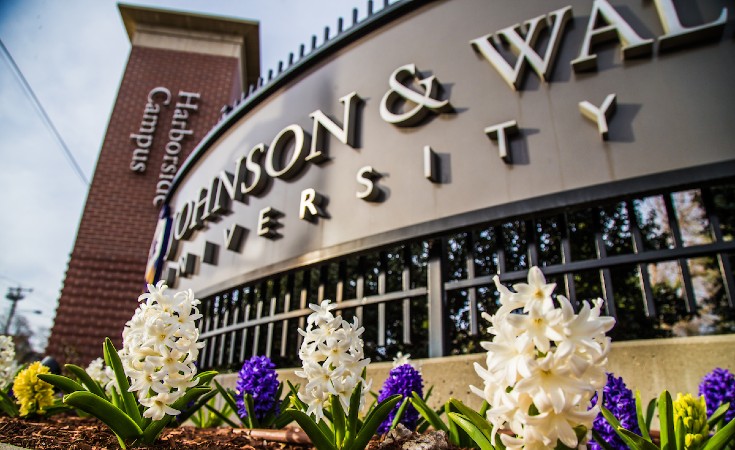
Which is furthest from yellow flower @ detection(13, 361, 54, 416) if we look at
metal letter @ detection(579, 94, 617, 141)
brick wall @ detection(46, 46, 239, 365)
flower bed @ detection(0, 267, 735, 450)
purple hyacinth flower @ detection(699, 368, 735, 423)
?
brick wall @ detection(46, 46, 239, 365)

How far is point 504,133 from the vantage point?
301cm

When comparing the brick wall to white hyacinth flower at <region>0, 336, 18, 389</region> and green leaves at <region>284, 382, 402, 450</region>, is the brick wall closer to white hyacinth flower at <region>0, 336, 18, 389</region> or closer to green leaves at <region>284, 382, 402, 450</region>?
white hyacinth flower at <region>0, 336, 18, 389</region>

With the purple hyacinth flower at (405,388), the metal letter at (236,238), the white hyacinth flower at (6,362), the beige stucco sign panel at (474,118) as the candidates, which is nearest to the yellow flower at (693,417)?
the purple hyacinth flower at (405,388)

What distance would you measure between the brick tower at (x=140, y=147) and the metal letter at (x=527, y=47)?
7984mm

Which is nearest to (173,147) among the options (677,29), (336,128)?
(336,128)

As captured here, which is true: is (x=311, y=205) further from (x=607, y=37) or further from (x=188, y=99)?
(x=188, y=99)

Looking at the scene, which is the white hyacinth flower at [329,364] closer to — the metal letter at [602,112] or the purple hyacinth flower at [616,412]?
the purple hyacinth flower at [616,412]

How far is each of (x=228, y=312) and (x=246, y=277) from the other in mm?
712

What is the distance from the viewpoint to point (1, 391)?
2.66m

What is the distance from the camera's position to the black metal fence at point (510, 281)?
2.49 meters

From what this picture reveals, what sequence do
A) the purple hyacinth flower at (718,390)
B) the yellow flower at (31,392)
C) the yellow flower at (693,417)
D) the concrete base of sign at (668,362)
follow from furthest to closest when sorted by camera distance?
1. the yellow flower at (31,392)
2. the concrete base of sign at (668,362)
3. the purple hyacinth flower at (718,390)
4. the yellow flower at (693,417)

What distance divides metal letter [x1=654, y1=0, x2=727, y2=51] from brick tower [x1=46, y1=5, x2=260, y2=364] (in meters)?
8.91

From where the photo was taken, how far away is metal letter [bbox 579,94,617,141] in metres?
2.65

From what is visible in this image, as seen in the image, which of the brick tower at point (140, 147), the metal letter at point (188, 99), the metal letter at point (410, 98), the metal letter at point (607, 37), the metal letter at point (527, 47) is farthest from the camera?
the metal letter at point (188, 99)
